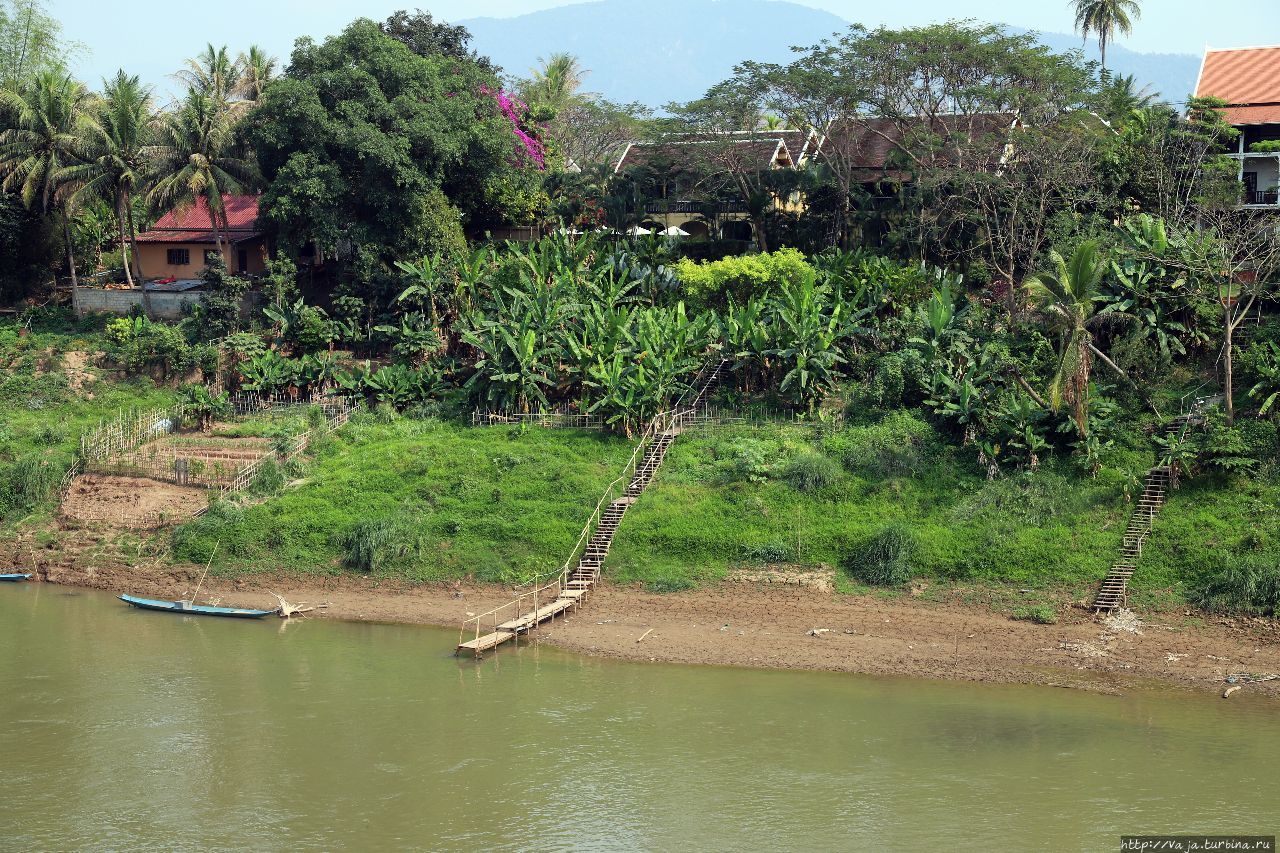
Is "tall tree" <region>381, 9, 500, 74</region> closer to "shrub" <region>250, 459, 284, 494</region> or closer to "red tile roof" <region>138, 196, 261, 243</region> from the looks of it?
"red tile roof" <region>138, 196, 261, 243</region>

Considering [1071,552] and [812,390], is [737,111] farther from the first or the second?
[1071,552]

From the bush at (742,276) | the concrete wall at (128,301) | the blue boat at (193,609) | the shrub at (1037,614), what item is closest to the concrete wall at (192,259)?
the concrete wall at (128,301)

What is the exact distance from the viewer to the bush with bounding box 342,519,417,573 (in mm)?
33906

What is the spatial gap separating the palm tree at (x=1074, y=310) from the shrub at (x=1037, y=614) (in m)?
4.67

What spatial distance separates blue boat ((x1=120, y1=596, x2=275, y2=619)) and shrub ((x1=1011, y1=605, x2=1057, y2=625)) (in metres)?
17.0

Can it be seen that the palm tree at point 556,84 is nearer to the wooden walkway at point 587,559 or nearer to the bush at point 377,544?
the wooden walkway at point 587,559

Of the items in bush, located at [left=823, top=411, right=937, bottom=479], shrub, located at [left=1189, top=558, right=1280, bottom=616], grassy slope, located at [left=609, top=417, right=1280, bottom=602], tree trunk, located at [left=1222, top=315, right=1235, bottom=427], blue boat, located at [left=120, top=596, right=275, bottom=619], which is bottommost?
blue boat, located at [left=120, top=596, right=275, bottom=619]

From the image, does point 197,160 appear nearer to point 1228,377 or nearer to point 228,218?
point 228,218

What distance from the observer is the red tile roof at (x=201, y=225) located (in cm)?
4972

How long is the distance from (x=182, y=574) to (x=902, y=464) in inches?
714

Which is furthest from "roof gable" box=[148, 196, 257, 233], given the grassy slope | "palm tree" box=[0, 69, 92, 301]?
the grassy slope

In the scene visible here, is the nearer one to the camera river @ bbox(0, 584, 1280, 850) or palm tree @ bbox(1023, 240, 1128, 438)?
river @ bbox(0, 584, 1280, 850)

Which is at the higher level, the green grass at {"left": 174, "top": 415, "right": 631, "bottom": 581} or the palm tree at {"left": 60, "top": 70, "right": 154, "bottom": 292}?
the palm tree at {"left": 60, "top": 70, "right": 154, "bottom": 292}

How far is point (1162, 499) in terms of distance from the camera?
31484mm
